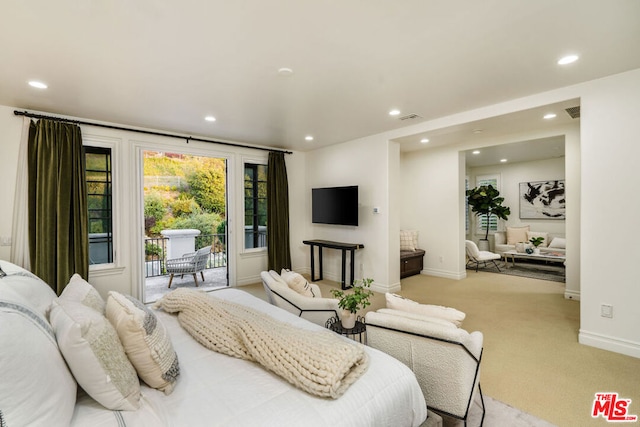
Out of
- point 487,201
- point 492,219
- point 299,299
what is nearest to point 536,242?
point 487,201

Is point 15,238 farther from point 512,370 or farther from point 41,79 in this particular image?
point 512,370

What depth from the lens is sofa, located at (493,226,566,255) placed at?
22.5ft

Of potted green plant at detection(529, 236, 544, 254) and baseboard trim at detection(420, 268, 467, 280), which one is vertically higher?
potted green plant at detection(529, 236, 544, 254)

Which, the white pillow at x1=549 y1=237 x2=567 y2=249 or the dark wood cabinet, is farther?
the white pillow at x1=549 y1=237 x2=567 y2=249

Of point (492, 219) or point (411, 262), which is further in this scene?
point (492, 219)

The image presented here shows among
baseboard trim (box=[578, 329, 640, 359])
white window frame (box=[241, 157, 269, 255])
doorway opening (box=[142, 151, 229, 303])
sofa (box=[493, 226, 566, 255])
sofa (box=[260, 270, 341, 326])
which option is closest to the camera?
sofa (box=[260, 270, 341, 326])

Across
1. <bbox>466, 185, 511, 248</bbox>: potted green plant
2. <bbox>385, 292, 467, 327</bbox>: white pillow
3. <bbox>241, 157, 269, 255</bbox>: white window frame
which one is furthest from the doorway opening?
<bbox>385, 292, 467, 327</bbox>: white pillow

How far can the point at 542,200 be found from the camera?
7.52 m

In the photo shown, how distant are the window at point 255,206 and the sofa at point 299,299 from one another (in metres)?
2.57

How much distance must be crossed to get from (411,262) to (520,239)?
143 inches

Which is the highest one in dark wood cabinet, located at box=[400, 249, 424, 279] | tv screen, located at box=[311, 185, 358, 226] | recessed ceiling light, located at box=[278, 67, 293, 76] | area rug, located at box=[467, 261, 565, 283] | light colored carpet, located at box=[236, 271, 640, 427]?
recessed ceiling light, located at box=[278, 67, 293, 76]

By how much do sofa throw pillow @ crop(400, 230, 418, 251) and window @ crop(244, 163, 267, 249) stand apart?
2803 mm

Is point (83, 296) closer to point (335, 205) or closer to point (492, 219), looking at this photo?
point (335, 205)

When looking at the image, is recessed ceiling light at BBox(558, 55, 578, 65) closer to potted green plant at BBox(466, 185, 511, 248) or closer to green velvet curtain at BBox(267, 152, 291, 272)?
green velvet curtain at BBox(267, 152, 291, 272)
